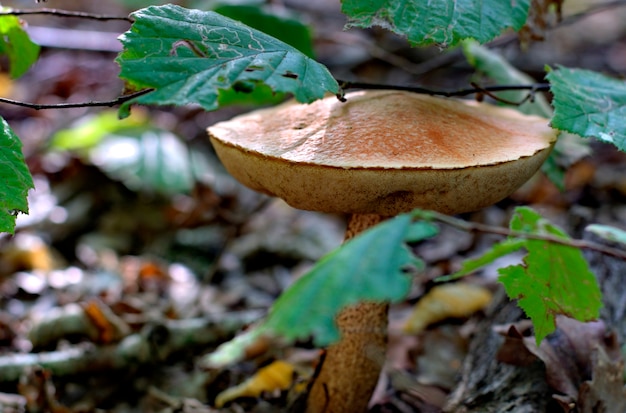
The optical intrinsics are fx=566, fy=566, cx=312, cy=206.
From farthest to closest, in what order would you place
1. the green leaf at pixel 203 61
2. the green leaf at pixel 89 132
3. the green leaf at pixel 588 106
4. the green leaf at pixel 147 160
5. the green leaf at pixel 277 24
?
1. the green leaf at pixel 89 132
2. the green leaf at pixel 147 160
3. the green leaf at pixel 277 24
4. the green leaf at pixel 588 106
5. the green leaf at pixel 203 61

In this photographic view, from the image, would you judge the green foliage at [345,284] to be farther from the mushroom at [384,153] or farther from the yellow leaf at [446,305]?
the yellow leaf at [446,305]

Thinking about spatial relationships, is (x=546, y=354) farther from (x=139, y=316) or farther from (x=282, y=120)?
(x=139, y=316)

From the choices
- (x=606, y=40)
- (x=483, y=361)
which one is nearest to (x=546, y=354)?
(x=483, y=361)

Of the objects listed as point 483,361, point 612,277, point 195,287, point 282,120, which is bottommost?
point 195,287

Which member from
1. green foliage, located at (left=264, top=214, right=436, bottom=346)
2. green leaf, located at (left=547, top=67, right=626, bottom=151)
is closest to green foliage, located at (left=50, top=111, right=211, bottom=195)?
green leaf, located at (left=547, top=67, right=626, bottom=151)

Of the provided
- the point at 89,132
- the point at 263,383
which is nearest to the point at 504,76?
the point at 263,383

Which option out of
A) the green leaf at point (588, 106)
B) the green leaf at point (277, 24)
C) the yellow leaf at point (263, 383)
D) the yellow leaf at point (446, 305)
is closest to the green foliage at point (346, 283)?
the green leaf at point (588, 106)
